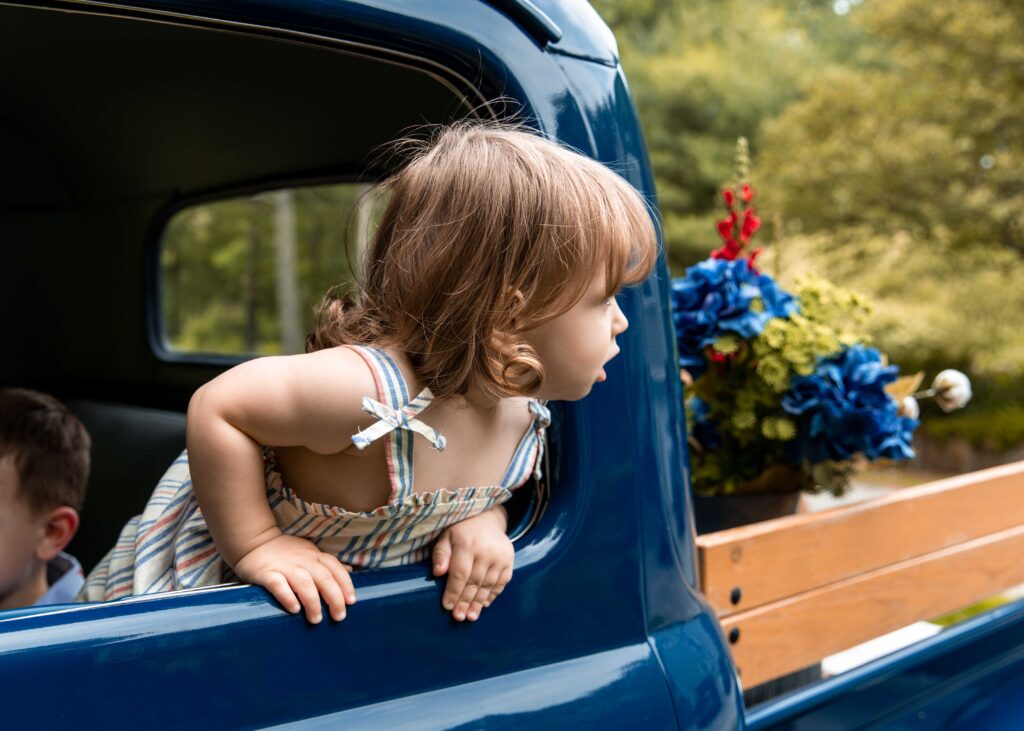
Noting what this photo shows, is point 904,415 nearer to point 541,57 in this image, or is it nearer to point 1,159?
point 541,57

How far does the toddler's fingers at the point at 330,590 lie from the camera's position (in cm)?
101

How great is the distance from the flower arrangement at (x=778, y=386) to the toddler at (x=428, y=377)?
2.85ft

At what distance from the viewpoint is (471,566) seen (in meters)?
1.11

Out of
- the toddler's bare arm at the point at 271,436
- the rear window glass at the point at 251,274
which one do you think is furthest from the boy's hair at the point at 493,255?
the rear window glass at the point at 251,274

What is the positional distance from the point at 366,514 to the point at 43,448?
3.41 ft

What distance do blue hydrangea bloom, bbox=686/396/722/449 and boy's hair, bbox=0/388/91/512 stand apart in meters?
1.30

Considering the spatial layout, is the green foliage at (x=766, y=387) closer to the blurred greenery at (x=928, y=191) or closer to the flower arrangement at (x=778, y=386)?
the flower arrangement at (x=778, y=386)

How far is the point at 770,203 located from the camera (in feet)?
41.0

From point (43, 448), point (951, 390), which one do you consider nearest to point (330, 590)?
point (43, 448)

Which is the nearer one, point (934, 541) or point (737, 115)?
point (934, 541)

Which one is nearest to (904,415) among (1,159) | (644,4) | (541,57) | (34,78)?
(541,57)

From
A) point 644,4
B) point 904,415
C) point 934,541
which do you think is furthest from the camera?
point 644,4

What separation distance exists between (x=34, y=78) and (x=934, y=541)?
213cm

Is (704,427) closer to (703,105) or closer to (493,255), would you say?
(493,255)
